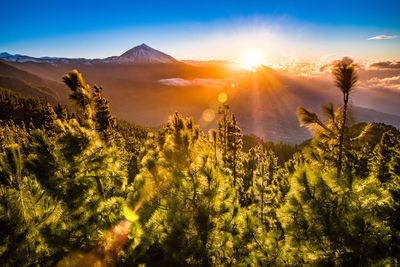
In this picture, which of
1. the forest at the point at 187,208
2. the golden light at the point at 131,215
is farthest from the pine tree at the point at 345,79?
the golden light at the point at 131,215

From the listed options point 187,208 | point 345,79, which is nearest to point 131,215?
point 187,208

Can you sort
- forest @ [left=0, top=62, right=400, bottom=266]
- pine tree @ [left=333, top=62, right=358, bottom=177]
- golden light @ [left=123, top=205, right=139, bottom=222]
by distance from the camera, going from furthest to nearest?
golden light @ [left=123, top=205, right=139, bottom=222] → pine tree @ [left=333, top=62, right=358, bottom=177] → forest @ [left=0, top=62, right=400, bottom=266]

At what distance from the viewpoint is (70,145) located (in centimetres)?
678

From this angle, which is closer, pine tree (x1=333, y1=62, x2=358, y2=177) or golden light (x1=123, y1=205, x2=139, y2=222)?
pine tree (x1=333, y1=62, x2=358, y2=177)

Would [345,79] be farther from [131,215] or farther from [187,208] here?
[131,215]

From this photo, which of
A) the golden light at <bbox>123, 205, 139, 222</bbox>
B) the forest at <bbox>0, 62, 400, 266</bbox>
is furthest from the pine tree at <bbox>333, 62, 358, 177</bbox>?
the golden light at <bbox>123, 205, 139, 222</bbox>

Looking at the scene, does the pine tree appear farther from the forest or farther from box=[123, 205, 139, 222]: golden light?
box=[123, 205, 139, 222]: golden light

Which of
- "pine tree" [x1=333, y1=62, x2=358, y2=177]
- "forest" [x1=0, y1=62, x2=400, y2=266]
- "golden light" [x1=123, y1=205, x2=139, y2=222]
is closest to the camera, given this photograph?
"forest" [x1=0, y1=62, x2=400, y2=266]

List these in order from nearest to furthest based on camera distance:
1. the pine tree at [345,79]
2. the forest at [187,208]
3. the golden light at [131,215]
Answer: the forest at [187,208] < the pine tree at [345,79] < the golden light at [131,215]

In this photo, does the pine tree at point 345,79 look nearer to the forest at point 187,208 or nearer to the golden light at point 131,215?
the forest at point 187,208

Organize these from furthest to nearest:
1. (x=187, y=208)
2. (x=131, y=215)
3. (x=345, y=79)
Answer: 1. (x=131, y=215)
2. (x=345, y=79)
3. (x=187, y=208)

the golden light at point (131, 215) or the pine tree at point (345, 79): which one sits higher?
the pine tree at point (345, 79)

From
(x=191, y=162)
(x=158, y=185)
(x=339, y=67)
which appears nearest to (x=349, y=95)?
(x=339, y=67)

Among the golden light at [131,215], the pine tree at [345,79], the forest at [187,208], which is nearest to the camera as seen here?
the forest at [187,208]
